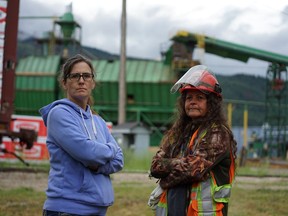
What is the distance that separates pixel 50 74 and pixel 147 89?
19.9ft

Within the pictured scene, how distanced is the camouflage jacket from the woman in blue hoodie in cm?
30

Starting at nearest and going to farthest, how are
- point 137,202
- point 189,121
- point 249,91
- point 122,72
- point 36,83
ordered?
point 189,121 → point 137,202 → point 122,72 → point 36,83 → point 249,91

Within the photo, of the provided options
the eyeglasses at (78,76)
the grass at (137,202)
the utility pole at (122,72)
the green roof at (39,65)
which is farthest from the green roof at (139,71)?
the eyeglasses at (78,76)

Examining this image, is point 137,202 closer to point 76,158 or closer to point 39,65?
point 76,158

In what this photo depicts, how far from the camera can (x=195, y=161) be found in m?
→ 2.69

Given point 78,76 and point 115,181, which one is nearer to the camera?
point 78,76

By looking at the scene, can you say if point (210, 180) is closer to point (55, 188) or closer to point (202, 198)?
point (202, 198)

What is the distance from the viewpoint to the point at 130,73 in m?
29.9

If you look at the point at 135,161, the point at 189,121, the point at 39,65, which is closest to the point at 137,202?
the point at 189,121

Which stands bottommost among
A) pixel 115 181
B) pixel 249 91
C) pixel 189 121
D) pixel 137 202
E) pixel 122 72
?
pixel 115 181

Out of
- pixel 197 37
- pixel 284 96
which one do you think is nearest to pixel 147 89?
pixel 197 37

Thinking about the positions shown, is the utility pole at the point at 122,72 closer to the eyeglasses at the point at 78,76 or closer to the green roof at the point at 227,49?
the green roof at the point at 227,49

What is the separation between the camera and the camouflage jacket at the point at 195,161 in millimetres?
2678

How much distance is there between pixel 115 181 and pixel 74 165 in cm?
857
